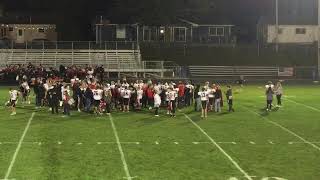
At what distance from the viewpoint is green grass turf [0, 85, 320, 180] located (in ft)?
56.4

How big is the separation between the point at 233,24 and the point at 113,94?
49.2 m

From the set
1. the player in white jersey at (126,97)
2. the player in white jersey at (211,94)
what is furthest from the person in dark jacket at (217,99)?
the player in white jersey at (126,97)

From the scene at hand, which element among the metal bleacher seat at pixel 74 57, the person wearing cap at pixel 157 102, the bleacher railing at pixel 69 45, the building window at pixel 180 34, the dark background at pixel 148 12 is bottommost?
the person wearing cap at pixel 157 102

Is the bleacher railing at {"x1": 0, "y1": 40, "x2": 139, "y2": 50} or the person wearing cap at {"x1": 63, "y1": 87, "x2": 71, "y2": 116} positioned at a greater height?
the bleacher railing at {"x1": 0, "y1": 40, "x2": 139, "y2": 50}

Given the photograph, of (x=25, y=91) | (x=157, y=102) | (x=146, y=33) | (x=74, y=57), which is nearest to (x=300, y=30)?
(x=146, y=33)

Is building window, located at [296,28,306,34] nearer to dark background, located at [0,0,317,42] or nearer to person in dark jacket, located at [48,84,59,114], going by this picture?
dark background, located at [0,0,317,42]

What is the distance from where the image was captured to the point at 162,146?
68.8 feet

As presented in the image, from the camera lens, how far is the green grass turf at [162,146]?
1719cm

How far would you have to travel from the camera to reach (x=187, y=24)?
2820 inches

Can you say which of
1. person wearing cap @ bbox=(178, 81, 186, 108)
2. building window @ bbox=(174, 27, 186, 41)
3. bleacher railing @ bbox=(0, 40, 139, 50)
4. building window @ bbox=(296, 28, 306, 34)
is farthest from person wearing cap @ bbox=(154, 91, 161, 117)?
building window @ bbox=(296, 28, 306, 34)

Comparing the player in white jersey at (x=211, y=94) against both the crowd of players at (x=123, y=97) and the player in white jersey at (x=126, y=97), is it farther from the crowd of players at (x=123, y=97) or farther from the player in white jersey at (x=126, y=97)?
the player in white jersey at (x=126, y=97)

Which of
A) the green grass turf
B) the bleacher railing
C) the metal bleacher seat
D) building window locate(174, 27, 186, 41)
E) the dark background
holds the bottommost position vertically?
the green grass turf

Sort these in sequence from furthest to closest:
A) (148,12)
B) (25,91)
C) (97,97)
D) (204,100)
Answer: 1. (148,12)
2. (25,91)
3. (97,97)
4. (204,100)

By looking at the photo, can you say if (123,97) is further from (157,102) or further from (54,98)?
(54,98)
